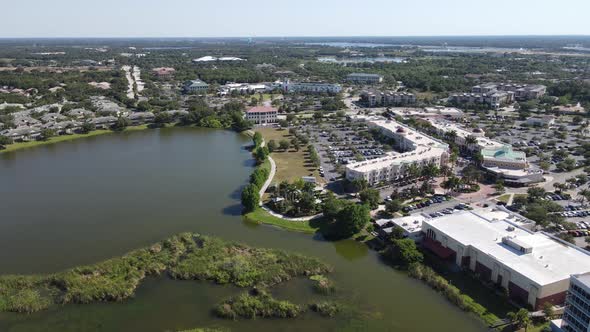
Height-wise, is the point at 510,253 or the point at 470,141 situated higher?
the point at 470,141

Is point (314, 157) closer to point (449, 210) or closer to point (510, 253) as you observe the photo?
point (449, 210)

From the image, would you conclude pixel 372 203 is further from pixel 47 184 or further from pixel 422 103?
pixel 422 103

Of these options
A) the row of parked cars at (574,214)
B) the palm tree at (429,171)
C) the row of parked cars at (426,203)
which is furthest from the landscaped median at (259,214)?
the row of parked cars at (574,214)

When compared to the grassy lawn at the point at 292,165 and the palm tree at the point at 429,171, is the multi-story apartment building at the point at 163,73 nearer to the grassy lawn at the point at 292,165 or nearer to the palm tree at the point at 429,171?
the grassy lawn at the point at 292,165

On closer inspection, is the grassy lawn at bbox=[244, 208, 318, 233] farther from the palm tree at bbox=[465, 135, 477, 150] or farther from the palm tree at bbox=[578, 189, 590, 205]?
the palm tree at bbox=[465, 135, 477, 150]

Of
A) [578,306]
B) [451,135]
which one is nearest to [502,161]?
[451,135]
